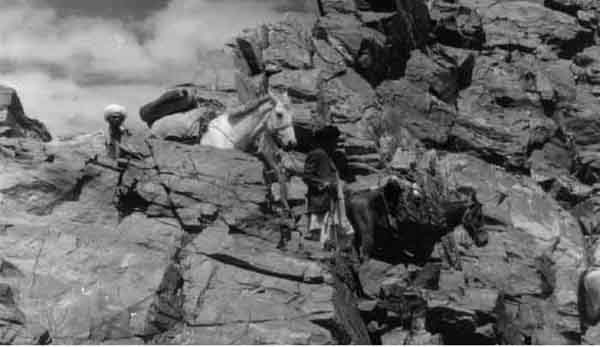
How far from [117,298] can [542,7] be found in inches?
1075

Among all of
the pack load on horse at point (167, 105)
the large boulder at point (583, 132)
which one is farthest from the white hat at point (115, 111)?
the large boulder at point (583, 132)

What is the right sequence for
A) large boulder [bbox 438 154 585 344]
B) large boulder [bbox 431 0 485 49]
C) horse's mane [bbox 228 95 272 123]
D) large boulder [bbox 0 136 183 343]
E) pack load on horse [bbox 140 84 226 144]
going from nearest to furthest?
large boulder [bbox 0 136 183 343] < horse's mane [bbox 228 95 272 123] < pack load on horse [bbox 140 84 226 144] < large boulder [bbox 438 154 585 344] < large boulder [bbox 431 0 485 49]

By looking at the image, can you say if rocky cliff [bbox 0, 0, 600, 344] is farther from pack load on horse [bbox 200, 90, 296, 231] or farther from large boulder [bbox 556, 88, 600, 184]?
pack load on horse [bbox 200, 90, 296, 231]

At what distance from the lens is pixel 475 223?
793 inches

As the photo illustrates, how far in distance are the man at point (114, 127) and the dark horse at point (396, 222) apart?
17.5 ft

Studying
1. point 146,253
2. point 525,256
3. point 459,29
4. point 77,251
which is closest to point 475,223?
point 525,256

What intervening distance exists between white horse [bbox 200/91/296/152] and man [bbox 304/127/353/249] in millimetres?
976

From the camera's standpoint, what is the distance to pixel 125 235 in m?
12.5

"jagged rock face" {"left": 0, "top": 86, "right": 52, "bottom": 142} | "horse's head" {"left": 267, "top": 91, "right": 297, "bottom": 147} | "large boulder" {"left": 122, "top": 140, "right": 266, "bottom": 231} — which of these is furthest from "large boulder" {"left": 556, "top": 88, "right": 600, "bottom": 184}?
"jagged rock face" {"left": 0, "top": 86, "right": 52, "bottom": 142}

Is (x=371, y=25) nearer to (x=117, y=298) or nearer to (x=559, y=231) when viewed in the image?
(x=559, y=231)

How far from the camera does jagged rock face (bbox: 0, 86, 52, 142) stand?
1828 centimetres

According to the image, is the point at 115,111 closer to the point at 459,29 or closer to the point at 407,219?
the point at 407,219

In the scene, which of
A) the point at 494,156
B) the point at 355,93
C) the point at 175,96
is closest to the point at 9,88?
the point at 175,96

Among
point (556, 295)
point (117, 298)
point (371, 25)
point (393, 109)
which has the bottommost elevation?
point (556, 295)
